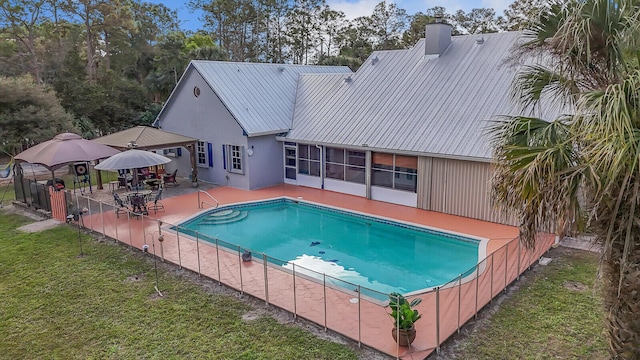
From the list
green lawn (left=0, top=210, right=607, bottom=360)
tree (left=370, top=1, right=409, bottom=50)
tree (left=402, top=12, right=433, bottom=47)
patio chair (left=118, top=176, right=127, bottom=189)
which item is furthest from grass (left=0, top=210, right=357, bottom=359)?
tree (left=370, top=1, right=409, bottom=50)

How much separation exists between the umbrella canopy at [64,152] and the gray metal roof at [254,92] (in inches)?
222

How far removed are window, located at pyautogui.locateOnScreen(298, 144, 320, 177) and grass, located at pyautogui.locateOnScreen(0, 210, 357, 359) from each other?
9.68 meters

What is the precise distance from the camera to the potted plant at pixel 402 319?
732 cm

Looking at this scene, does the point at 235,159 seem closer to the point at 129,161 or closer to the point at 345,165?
the point at 345,165

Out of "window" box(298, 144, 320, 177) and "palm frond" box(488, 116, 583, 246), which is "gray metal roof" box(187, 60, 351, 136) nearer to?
"window" box(298, 144, 320, 177)

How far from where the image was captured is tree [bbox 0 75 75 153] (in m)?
22.2

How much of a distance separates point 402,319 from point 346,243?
262 inches

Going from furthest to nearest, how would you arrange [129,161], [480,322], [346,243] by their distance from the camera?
[129,161]
[346,243]
[480,322]

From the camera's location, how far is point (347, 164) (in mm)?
18750

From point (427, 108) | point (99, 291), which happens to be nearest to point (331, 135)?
point (427, 108)

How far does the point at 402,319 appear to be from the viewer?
7363 millimetres

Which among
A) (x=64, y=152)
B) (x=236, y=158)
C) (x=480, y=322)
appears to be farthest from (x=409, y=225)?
(x=64, y=152)

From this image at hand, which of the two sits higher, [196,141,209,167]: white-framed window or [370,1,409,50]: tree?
[370,1,409,50]: tree

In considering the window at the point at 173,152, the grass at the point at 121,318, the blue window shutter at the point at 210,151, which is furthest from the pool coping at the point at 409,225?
the window at the point at 173,152
